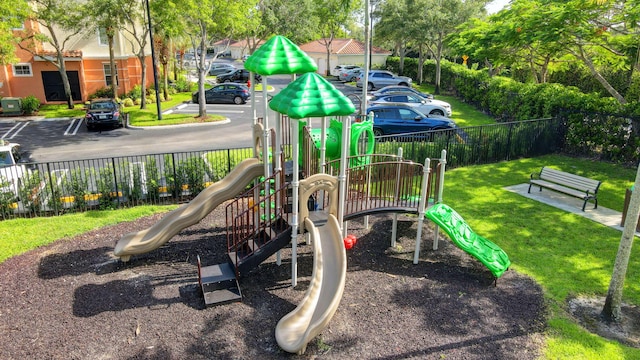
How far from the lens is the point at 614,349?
700cm

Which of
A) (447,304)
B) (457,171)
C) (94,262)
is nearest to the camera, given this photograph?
(447,304)

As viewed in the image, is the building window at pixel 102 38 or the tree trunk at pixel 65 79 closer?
the tree trunk at pixel 65 79

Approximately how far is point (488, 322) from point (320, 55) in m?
49.0

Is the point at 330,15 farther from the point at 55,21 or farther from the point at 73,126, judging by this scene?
the point at 73,126

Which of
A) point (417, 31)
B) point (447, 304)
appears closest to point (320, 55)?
point (417, 31)

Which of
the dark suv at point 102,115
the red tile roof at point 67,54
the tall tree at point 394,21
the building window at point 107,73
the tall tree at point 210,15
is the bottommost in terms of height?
the dark suv at point 102,115

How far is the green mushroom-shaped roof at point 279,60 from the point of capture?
28.8 ft

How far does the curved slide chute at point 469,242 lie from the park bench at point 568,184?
460cm

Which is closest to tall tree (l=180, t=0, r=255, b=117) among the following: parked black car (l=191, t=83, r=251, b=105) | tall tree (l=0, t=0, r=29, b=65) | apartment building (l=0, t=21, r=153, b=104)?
parked black car (l=191, t=83, r=251, b=105)

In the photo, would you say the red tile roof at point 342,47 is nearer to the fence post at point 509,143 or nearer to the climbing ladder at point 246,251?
the fence post at point 509,143

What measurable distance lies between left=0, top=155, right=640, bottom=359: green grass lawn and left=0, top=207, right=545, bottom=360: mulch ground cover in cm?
39

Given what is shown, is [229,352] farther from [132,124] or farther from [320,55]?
[320,55]

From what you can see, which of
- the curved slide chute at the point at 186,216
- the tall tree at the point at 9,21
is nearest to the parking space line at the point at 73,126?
the tall tree at the point at 9,21

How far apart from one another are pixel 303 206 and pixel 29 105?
24.1 m
